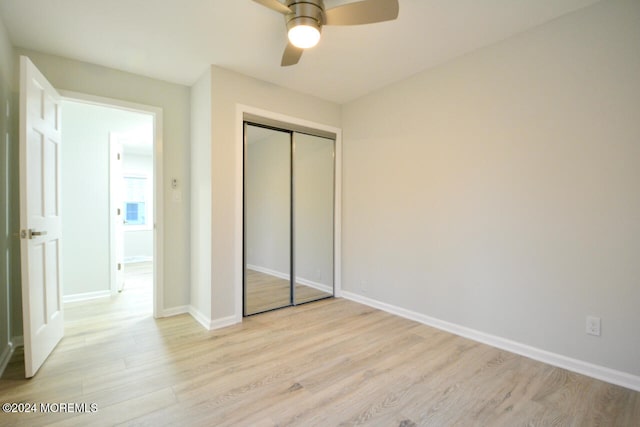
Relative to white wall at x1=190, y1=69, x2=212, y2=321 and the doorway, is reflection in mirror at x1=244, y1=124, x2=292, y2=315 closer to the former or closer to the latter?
white wall at x1=190, y1=69, x2=212, y2=321

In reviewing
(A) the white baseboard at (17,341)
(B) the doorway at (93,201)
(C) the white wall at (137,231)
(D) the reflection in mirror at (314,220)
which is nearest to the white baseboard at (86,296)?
(B) the doorway at (93,201)

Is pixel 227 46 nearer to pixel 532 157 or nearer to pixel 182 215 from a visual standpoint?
pixel 182 215

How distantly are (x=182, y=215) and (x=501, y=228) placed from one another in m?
3.04

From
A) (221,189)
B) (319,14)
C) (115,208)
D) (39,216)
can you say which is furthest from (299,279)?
(319,14)

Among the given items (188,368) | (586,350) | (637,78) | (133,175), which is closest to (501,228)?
(586,350)

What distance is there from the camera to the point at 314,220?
12.5 feet

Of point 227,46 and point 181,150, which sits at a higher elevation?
point 227,46

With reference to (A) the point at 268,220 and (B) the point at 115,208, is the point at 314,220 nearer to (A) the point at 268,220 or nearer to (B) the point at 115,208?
(A) the point at 268,220

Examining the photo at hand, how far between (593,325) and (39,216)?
3863 millimetres

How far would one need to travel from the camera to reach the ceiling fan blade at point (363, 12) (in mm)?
1654

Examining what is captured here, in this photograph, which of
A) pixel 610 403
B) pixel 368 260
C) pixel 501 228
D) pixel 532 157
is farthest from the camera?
pixel 368 260

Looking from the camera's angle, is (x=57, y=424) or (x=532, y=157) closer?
(x=57, y=424)

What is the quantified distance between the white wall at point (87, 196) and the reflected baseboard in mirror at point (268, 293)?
2.03m

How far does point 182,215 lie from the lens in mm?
3227
